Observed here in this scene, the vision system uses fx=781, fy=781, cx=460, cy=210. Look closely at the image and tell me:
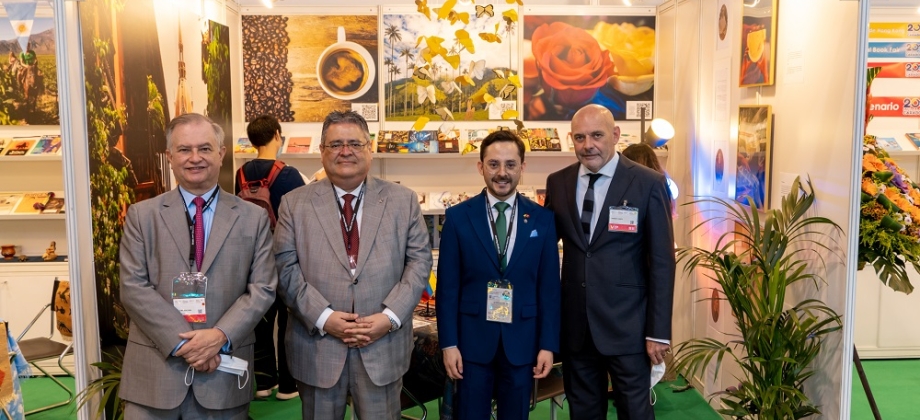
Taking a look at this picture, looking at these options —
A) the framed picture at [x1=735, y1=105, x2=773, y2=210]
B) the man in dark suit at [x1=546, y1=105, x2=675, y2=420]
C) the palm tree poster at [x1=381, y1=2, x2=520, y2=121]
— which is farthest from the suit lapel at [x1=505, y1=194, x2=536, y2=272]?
the palm tree poster at [x1=381, y1=2, x2=520, y2=121]

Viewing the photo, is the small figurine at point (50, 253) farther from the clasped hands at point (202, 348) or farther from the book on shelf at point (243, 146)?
the clasped hands at point (202, 348)

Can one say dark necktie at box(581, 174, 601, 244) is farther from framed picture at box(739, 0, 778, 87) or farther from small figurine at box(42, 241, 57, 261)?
small figurine at box(42, 241, 57, 261)

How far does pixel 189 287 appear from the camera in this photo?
2.81m

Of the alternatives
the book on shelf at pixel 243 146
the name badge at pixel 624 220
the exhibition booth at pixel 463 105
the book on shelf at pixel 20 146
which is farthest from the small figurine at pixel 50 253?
the name badge at pixel 624 220

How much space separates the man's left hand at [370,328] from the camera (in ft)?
9.53

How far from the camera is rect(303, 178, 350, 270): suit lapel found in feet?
9.71

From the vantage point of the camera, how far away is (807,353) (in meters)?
3.54

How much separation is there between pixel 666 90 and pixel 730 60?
1212 millimetres

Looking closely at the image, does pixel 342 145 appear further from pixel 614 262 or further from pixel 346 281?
pixel 614 262

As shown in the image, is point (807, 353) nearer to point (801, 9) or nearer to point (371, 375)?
point (801, 9)

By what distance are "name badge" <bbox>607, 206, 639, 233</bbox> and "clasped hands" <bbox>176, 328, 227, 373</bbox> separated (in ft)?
5.26

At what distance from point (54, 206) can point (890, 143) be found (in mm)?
5450

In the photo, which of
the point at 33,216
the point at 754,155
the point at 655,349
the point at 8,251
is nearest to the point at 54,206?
the point at 33,216

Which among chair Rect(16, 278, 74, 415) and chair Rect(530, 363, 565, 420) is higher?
chair Rect(16, 278, 74, 415)
